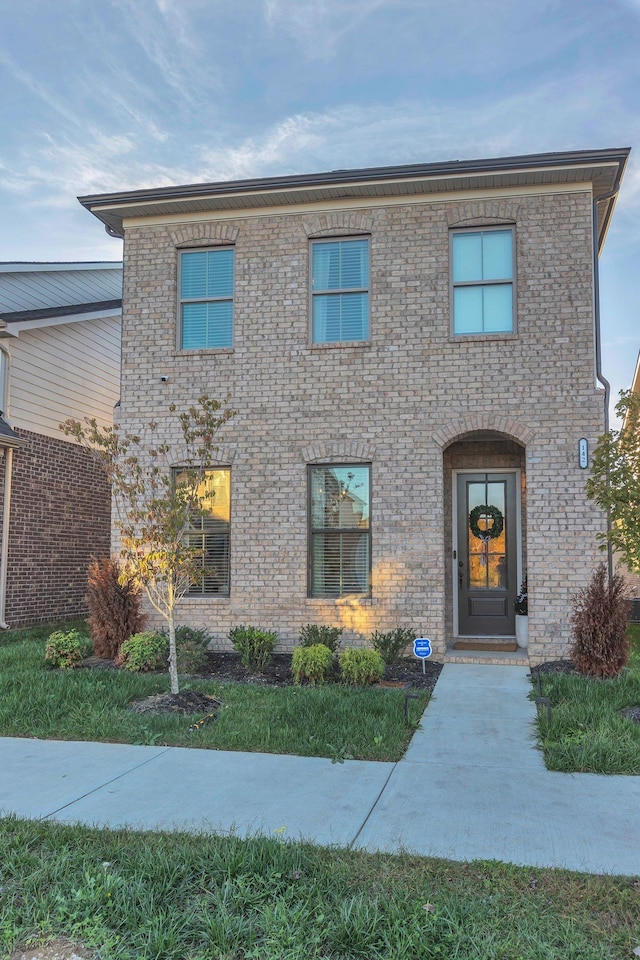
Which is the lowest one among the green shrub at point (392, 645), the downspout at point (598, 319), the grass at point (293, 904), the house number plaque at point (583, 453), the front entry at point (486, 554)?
the grass at point (293, 904)

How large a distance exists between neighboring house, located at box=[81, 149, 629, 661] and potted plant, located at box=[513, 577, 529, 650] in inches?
13.5

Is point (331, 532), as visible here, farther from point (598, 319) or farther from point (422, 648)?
point (598, 319)

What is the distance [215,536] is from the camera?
1034 cm

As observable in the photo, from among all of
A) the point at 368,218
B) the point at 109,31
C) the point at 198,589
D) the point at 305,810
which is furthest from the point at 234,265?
the point at 305,810

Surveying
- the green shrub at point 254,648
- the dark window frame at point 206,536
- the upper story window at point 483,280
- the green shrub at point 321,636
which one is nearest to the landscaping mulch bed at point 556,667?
the green shrub at point 321,636

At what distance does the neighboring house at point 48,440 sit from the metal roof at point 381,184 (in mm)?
3464

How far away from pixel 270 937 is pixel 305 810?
4.83 ft

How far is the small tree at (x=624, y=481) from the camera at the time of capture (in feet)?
22.1

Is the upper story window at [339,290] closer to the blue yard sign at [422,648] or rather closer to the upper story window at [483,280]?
the upper story window at [483,280]

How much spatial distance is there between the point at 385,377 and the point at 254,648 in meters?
4.02

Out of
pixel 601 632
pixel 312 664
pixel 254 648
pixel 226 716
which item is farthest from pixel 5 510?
pixel 601 632

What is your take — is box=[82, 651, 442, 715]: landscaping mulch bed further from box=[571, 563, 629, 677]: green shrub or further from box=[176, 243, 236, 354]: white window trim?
box=[176, 243, 236, 354]: white window trim

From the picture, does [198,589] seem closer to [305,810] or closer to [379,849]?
[305,810]

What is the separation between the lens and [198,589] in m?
10.4
